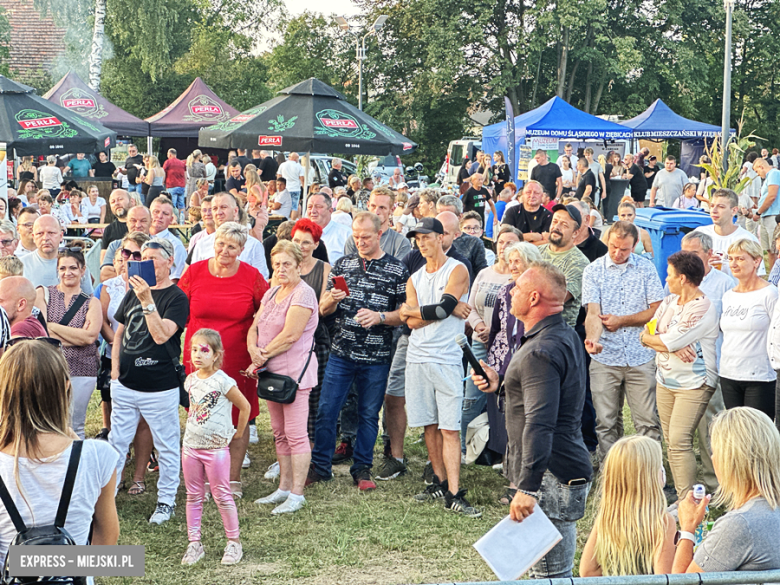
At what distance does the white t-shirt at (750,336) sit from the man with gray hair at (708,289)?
0.56 feet

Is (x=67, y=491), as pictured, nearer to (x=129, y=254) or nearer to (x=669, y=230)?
(x=129, y=254)

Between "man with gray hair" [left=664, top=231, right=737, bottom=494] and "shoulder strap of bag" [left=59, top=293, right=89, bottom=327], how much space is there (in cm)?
409

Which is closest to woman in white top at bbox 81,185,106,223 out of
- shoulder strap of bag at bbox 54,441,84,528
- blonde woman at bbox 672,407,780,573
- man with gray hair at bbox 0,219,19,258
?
man with gray hair at bbox 0,219,19,258

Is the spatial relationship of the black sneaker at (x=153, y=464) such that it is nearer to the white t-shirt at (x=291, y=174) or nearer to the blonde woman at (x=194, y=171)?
the white t-shirt at (x=291, y=174)

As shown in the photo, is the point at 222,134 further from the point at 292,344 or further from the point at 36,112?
the point at 292,344

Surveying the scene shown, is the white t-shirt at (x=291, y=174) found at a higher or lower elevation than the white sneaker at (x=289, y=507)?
higher

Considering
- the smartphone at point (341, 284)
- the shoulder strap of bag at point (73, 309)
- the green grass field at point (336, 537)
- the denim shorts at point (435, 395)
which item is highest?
the smartphone at point (341, 284)

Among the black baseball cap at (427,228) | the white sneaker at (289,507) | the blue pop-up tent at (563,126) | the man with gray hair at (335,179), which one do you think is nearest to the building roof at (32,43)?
the man with gray hair at (335,179)

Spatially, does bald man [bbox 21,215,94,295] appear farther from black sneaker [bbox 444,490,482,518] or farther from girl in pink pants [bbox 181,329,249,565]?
black sneaker [bbox 444,490,482,518]

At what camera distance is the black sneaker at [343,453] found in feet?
23.0

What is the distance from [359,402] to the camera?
6.51 m

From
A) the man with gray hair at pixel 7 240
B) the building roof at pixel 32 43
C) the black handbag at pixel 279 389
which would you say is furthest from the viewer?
the building roof at pixel 32 43

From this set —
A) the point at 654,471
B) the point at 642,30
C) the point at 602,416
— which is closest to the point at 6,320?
the point at 654,471

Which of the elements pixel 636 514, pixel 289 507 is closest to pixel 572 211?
pixel 289 507
